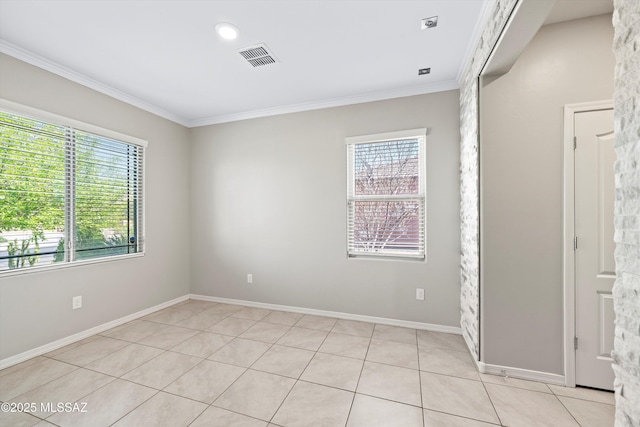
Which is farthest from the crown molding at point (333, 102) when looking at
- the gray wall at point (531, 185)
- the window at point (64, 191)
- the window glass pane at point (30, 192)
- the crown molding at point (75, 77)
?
the window glass pane at point (30, 192)

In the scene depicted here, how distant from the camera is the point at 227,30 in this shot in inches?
80.4

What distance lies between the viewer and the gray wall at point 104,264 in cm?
229

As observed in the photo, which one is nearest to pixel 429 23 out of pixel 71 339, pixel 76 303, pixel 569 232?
pixel 569 232

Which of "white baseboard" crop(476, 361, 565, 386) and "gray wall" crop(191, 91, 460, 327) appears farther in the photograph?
"gray wall" crop(191, 91, 460, 327)

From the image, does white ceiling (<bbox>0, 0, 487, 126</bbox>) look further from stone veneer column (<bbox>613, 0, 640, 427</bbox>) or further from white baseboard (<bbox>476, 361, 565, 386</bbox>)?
white baseboard (<bbox>476, 361, 565, 386</bbox>)

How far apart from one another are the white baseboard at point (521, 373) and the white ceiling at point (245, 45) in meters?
2.74

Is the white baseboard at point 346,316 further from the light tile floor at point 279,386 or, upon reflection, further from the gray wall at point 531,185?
the gray wall at point 531,185

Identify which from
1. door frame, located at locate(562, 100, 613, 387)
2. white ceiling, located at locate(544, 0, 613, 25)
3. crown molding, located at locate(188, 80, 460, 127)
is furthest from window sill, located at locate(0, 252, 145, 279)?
white ceiling, located at locate(544, 0, 613, 25)

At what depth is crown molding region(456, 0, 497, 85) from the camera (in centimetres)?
180

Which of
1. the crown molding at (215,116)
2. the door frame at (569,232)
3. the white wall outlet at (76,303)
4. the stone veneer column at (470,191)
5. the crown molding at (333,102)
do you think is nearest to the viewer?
the door frame at (569,232)

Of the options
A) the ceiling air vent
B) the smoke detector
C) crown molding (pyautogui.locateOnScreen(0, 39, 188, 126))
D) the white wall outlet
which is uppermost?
the smoke detector

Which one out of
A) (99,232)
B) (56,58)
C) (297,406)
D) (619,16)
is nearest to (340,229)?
(297,406)

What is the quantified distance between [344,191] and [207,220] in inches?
88.5

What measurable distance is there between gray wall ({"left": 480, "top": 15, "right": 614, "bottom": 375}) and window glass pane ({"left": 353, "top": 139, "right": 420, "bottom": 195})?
0.96 m
